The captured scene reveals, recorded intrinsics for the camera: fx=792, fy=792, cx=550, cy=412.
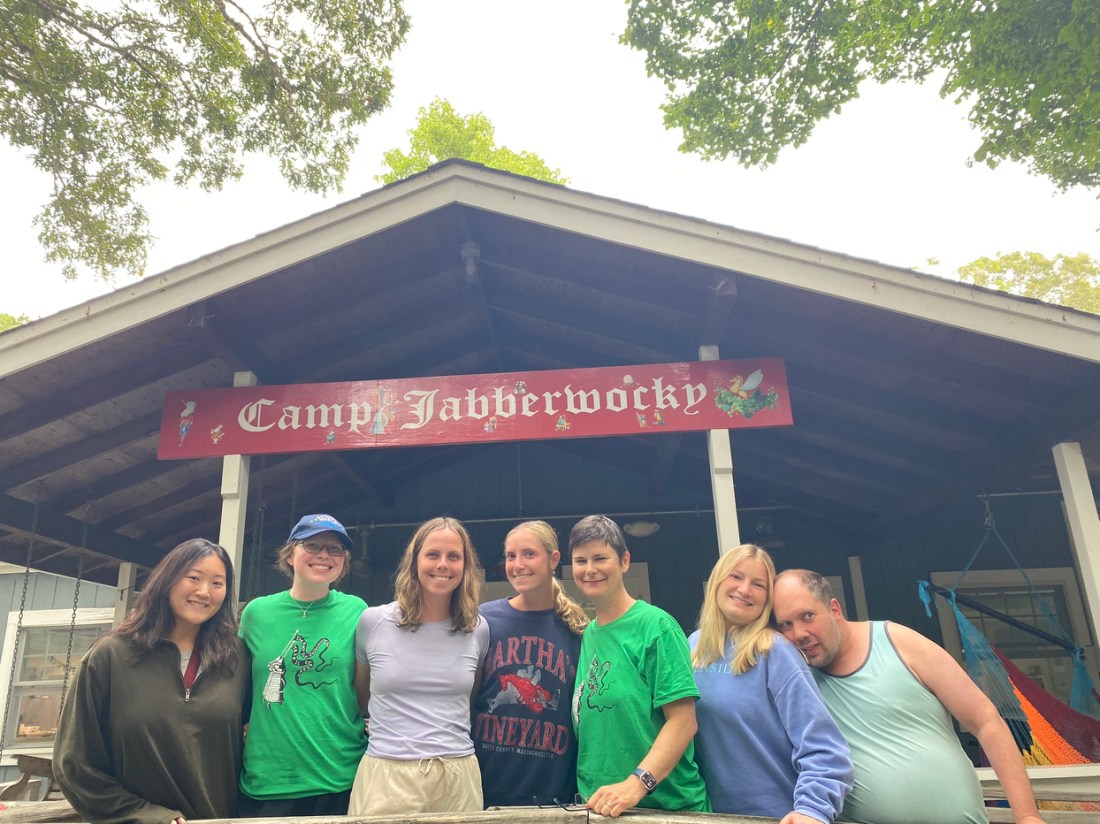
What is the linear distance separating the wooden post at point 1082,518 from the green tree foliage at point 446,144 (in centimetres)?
1701

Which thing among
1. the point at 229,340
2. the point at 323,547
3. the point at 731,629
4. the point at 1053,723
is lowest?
the point at 1053,723

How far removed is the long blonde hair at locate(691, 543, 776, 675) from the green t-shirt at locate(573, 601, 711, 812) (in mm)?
90

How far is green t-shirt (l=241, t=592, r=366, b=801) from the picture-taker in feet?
6.89

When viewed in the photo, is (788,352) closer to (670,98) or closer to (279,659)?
(279,659)

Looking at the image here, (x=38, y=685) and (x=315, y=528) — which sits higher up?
(x=315, y=528)

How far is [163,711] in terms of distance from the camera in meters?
1.95

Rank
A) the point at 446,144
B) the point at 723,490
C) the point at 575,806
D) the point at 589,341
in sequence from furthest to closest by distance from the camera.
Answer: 1. the point at 446,144
2. the point at 589,341
3. the point at 723,490
4. the point at 575,806

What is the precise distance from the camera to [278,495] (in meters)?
6.75

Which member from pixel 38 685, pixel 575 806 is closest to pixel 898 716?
pixel 575 806

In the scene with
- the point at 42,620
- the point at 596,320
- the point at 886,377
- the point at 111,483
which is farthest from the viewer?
the point at 42,620

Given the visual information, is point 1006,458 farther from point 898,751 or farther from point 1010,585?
point 898,751

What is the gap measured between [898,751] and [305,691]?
4.96 feet

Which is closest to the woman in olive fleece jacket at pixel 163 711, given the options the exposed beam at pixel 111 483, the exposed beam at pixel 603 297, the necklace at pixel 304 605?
the necklace at pixel 304 605

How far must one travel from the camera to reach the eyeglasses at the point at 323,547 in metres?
2.30
